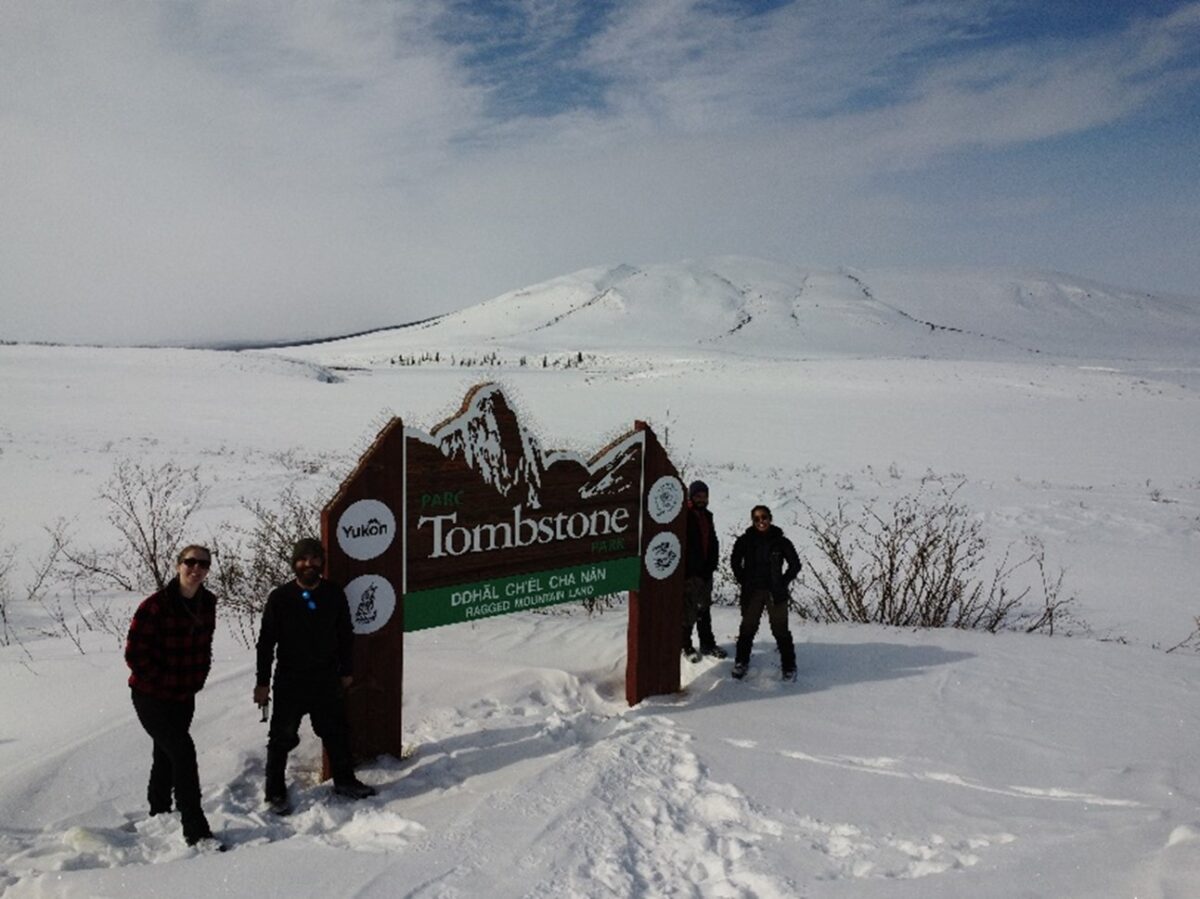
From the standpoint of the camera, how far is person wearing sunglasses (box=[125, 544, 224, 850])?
4270 mm

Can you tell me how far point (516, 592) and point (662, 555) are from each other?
1.27 meters

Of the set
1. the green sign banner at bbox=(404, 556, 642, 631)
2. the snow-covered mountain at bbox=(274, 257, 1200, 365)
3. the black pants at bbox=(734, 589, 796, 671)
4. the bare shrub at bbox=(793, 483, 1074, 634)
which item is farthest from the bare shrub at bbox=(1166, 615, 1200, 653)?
the snow-covered mountain at bbox=(274, 257, 1200, 365)

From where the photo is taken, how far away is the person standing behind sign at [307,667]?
15.2 feet

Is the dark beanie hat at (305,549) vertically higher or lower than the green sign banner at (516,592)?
higher

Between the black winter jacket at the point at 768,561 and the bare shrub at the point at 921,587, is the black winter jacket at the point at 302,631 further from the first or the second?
the bare shrub at the point at 921,587

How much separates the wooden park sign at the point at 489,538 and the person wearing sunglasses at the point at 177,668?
0.81 metres

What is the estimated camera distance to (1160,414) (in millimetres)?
27875

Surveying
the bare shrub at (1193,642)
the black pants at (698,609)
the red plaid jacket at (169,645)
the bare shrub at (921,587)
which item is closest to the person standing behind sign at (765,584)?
the black pants at (698,609)

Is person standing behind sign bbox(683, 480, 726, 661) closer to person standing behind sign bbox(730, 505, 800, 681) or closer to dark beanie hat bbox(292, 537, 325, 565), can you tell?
person standing behind sign bbox(730, 505, 800, 681)

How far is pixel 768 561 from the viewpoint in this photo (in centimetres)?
641

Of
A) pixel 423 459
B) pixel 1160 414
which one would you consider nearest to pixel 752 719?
pixel 423 459

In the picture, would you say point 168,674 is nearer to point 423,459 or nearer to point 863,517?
point 423,459

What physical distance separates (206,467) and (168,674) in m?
14.1

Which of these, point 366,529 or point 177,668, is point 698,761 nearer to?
point 366,529
